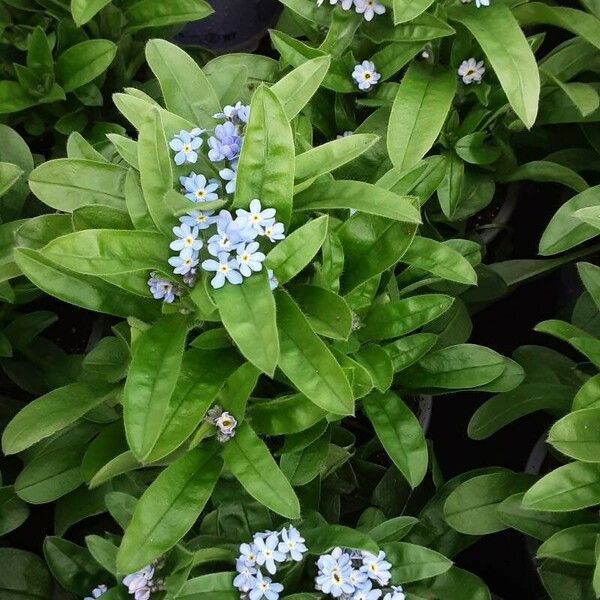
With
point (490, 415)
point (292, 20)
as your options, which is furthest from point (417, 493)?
point (292, 20)

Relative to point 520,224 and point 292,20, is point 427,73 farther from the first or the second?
point 520,224

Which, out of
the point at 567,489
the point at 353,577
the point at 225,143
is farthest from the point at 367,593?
the point at 225,143

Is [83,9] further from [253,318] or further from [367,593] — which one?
[367,593]

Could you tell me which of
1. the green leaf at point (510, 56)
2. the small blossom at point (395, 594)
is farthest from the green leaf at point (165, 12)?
the small blossom at point (395, 594)

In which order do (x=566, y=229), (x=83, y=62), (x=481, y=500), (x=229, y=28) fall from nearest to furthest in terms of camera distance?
(x=481, y=500) → (x=566, y=229) → (x=83, y=62) → (x=229, y=28)

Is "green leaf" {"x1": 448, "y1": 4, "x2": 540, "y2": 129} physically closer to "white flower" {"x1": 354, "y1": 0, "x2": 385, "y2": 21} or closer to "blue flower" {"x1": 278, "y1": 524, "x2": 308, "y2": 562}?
"white flower" {"x1": 354, "y1": 0, "x2": 385, "y2": 21}

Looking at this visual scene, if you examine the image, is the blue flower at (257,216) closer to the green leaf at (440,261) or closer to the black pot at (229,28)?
the green leaf at (440,261)
